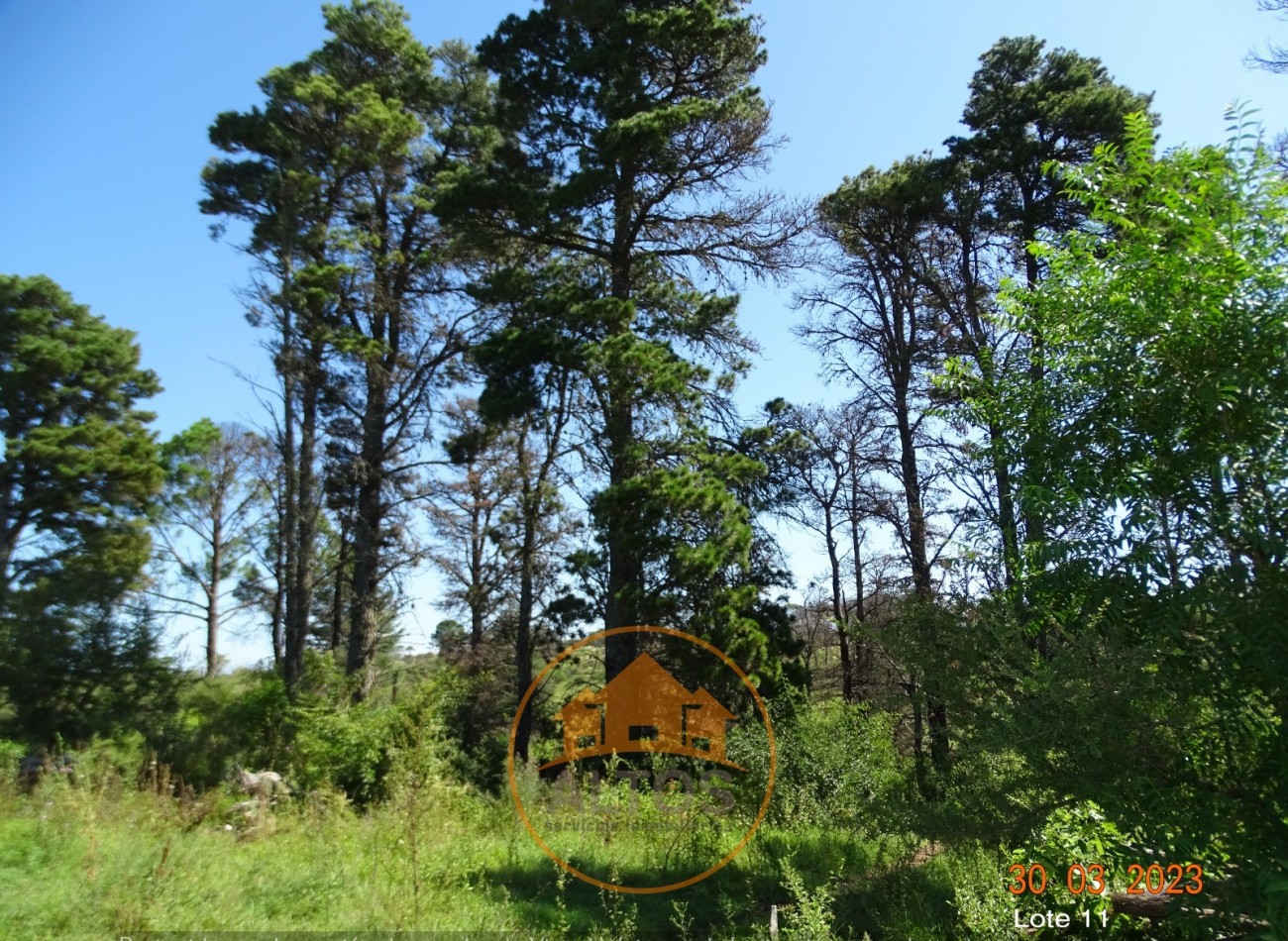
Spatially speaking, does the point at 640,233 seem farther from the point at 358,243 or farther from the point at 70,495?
the point at 70,495

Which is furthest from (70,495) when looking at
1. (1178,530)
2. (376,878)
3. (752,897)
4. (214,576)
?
(1178,530)

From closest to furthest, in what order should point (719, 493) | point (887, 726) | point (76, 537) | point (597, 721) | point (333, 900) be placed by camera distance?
point (333, 900)
point (887, 726)
point (597, 721)
point (719, 493)
point (76, 537)

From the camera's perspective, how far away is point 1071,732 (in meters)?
3.86

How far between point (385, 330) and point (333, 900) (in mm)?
14502

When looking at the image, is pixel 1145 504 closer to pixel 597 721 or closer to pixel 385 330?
pixel 597 721

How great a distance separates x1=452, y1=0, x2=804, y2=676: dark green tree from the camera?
12.5 m

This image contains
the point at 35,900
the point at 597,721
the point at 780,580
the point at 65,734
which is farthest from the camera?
the point at 780,580

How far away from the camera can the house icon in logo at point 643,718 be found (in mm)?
10538

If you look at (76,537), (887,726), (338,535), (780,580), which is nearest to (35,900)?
(887,726)

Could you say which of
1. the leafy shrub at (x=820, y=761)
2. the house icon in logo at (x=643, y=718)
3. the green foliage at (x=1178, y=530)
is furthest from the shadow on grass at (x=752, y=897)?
the green foliage at (x=1178, y=530)

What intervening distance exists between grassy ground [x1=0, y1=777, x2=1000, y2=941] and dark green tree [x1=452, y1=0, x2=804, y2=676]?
4.91m

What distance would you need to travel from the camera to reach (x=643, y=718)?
11.8 metres

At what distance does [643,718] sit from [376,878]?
6.19 m

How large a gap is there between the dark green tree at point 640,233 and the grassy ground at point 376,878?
491 centimetres
